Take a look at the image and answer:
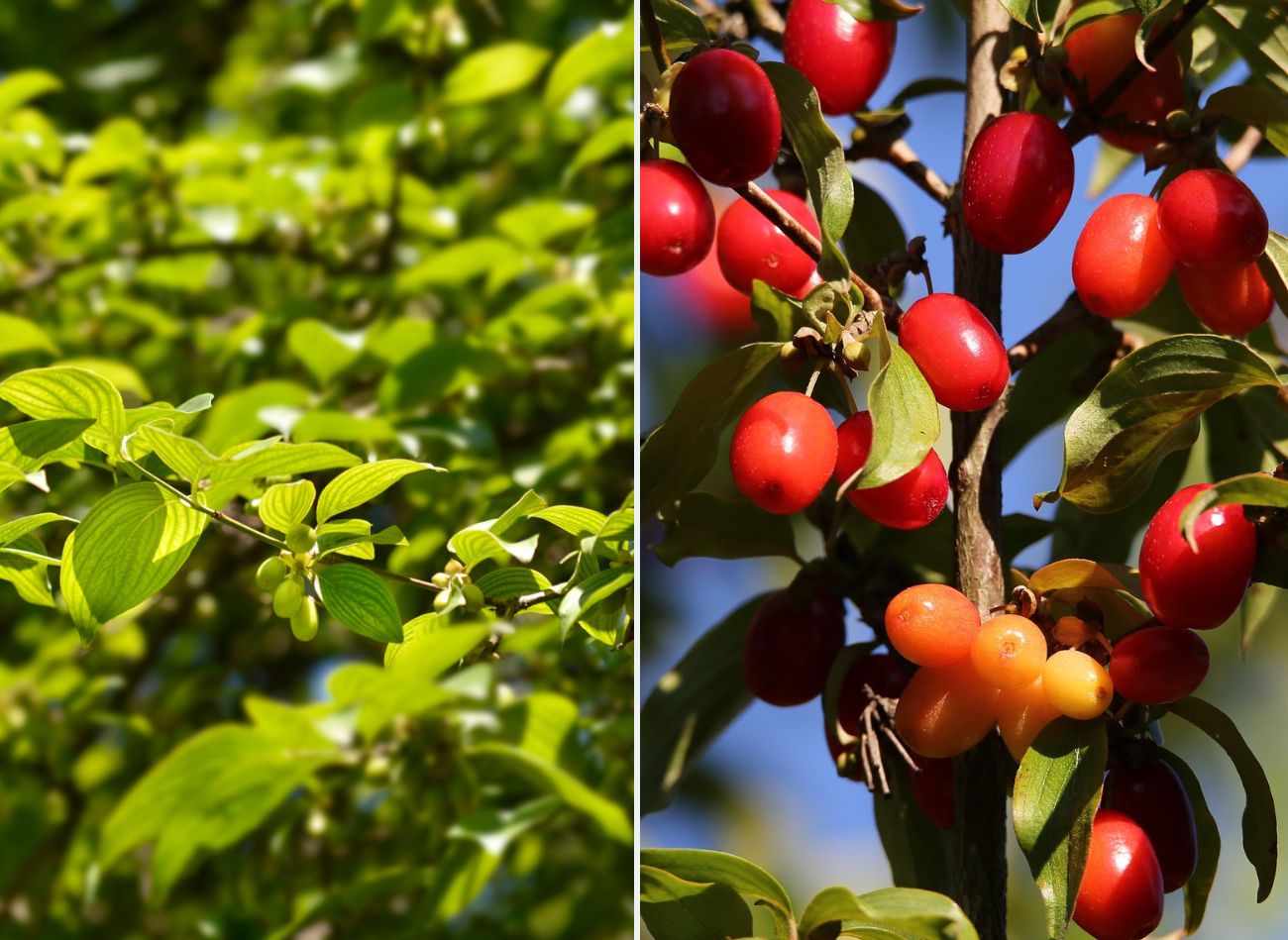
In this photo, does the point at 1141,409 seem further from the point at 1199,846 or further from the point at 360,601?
the point at 360,601

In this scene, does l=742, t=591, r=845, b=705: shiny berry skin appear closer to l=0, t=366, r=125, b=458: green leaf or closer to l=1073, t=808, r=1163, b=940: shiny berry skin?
l=1073, t=808, r=1163, b=940: shiny berry skin

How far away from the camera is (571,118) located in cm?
101

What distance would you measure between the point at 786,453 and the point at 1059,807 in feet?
0.42

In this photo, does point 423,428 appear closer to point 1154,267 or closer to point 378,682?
point 378,682

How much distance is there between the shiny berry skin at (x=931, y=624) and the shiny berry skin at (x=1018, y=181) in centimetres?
12

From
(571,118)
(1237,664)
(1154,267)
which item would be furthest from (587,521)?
(571,118)

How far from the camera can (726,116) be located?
0.39m

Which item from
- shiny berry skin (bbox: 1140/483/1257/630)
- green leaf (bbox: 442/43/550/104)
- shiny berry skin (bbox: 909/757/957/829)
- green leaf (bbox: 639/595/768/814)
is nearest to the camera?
shiny berry skin (bbox: 1140/483/1257/630)

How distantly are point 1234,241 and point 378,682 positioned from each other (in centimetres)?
33

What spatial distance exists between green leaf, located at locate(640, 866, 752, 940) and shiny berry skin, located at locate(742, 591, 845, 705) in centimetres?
10

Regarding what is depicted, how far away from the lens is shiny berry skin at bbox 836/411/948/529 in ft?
1.29

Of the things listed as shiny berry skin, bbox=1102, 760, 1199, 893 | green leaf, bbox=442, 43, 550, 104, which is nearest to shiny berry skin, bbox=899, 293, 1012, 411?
shiny berry skin, bbox=1102, 760, 1199, 893

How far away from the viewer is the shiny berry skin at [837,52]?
50cm

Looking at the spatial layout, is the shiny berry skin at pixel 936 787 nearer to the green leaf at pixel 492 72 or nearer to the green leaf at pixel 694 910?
the green leaf at pixel 694 910
